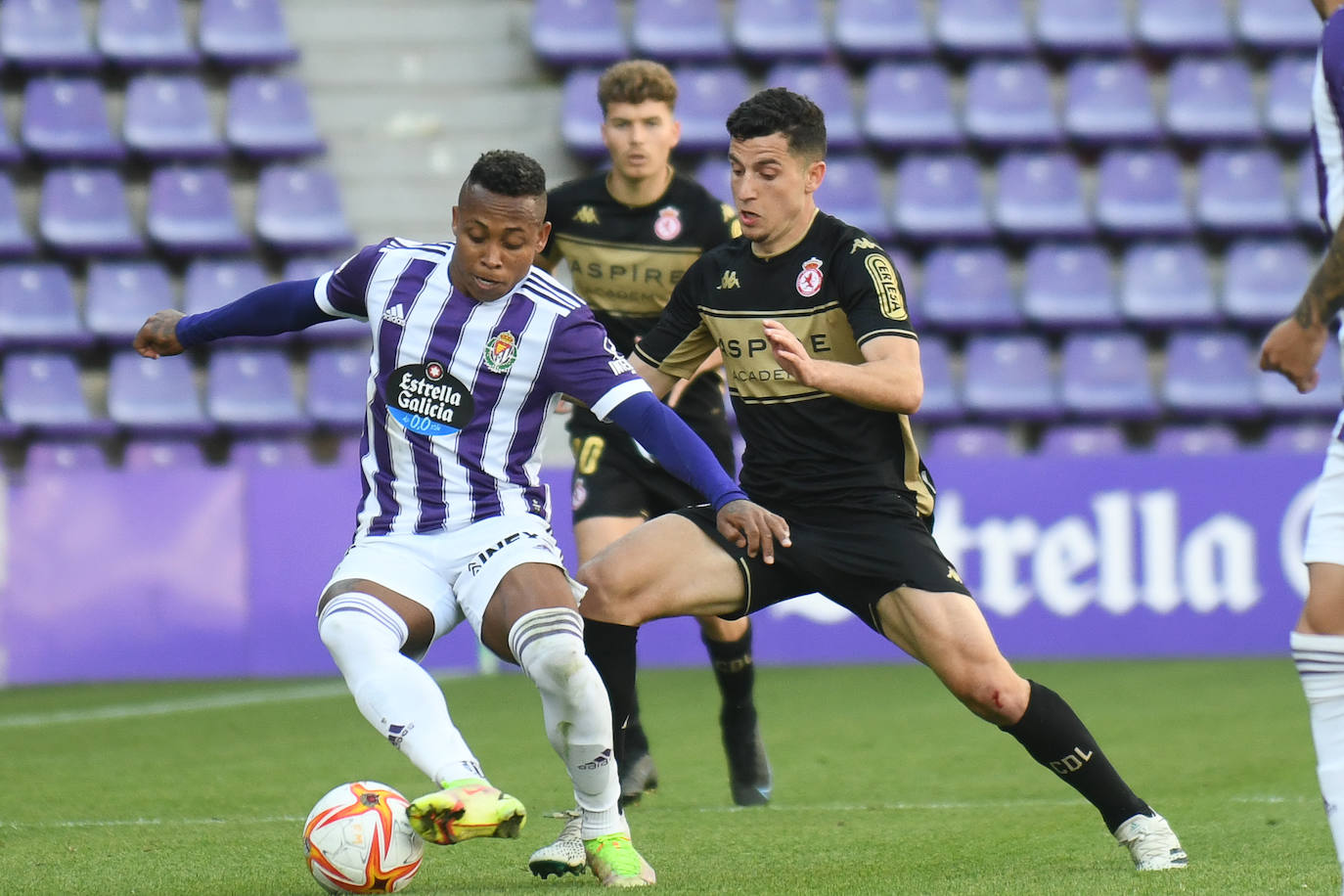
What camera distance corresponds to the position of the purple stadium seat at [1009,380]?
12.2m

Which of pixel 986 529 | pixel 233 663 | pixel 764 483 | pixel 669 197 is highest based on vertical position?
pixel 669 197

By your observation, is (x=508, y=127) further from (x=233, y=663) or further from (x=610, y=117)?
(x=610, y=117)

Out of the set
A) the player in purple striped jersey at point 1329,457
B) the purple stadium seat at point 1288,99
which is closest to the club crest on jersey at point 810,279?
the player in purple striped jersey at point 1329,457

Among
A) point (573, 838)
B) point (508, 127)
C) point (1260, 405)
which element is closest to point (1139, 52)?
point (1260, 405)

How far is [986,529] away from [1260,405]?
2845 mm

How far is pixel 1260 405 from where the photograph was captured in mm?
12273

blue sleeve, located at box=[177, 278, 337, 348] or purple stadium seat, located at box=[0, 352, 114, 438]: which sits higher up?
blue sleeve, located at box=[177, 278, 337, 348]

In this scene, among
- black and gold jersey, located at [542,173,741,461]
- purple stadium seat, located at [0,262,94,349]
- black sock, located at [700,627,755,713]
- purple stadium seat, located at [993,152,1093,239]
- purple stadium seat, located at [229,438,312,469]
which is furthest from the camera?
purple stadium seat, located at [993,152,1093,239]

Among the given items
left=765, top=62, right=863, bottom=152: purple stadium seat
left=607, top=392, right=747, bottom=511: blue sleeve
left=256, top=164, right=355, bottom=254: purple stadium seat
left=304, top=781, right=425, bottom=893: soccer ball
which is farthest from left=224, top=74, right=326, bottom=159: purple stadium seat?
left=304, top=781, right=425, bottom=893: soccer ball

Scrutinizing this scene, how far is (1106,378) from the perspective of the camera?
1233 centimetres

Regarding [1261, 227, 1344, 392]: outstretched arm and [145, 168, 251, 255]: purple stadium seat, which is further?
[145, 168, 251, 255]: purple stadium seat

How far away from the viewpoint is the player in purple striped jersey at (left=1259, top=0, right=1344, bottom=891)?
10.5ft

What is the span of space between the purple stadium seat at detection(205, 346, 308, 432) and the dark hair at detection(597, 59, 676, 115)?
21.5 feet

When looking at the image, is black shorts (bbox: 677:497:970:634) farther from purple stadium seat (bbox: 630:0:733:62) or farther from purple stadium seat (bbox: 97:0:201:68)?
purple stadium seat (bbox: 97:0:201:68)
